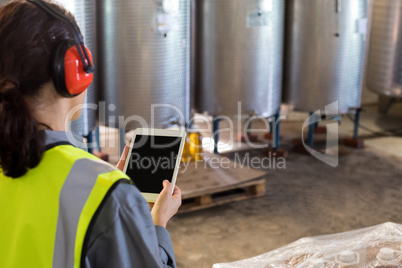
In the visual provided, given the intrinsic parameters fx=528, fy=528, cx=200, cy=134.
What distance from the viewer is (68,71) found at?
3.89 feet

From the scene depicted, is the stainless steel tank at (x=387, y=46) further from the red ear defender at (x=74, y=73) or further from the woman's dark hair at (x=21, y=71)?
the woman's dark hair at (x=21, y=71)

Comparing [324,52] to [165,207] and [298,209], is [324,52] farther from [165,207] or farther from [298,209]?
[165,207]

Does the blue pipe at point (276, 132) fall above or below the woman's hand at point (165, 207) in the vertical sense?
below

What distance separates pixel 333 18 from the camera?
5.32 m

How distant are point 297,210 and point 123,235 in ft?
10.6

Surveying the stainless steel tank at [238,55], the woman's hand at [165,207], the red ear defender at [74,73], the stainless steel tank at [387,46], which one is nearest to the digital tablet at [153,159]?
the woman's hand at [165,207]

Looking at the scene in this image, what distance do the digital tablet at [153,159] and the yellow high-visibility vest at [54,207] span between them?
491 mm

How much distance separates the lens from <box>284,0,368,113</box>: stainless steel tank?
5336 millimetres

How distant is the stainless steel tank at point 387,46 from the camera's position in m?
5.89

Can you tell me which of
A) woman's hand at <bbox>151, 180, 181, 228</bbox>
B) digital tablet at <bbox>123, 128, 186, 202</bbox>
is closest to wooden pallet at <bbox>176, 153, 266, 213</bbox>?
digital tablet at <bbox>123, 128, 186, 202</bbox>

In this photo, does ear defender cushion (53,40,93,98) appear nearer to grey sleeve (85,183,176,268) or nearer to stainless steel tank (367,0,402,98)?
grey sleeve (85,183,176,268)

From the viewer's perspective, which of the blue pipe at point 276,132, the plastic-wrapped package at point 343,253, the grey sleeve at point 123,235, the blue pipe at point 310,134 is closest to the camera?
the grey sleeve at point 123,235

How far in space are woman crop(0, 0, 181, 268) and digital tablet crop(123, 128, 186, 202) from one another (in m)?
0.49

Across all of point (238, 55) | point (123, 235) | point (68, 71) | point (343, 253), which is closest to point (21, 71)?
point (68, 71)
